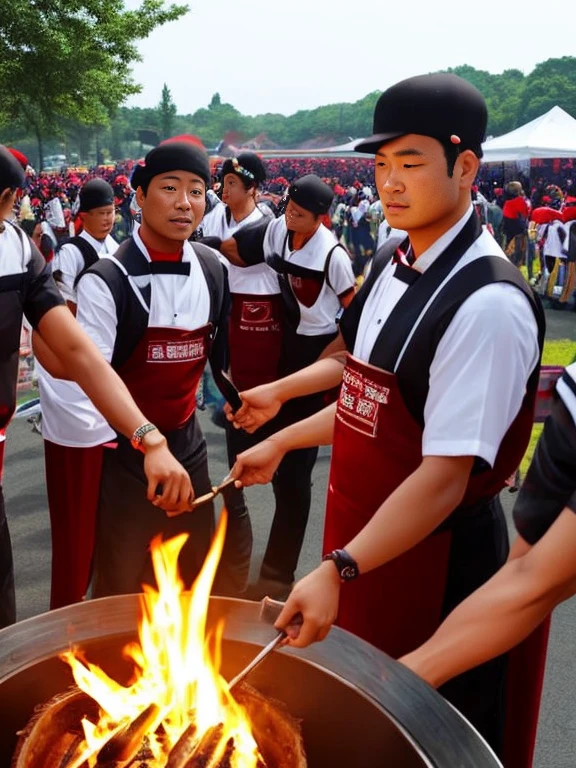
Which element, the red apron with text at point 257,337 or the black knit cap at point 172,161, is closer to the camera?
the black knit cap at point 172,161

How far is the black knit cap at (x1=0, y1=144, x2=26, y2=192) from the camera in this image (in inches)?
104

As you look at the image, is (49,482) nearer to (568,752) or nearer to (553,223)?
(568,752)

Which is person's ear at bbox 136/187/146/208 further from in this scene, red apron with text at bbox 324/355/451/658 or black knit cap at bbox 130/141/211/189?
red apron with text at bbox 324/355/451/658

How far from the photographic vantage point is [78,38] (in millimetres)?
23594

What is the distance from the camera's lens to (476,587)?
2.06 meters

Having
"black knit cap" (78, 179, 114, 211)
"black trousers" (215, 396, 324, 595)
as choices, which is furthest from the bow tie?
"black knit cap" (78, 179, 114, 211)

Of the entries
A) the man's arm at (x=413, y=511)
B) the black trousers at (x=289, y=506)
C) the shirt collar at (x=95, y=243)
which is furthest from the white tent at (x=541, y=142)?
the man's arm at (x=413, y=511)

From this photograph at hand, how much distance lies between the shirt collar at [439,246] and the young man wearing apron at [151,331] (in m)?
1.25

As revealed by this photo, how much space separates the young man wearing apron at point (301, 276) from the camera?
4469 mm

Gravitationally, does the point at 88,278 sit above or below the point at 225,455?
above

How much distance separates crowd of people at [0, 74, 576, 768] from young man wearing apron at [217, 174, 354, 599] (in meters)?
0.72

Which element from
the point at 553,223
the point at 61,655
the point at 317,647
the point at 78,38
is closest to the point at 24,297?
the point at 61,655

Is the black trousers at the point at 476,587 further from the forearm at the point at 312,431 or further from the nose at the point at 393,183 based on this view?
the nose at the point at 393,183

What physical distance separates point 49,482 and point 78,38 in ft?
75.8
